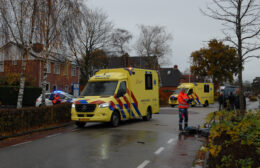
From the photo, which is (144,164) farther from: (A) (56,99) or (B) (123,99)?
(A) (56,99)

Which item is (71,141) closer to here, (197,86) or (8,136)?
(8,136)

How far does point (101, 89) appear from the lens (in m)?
13.8

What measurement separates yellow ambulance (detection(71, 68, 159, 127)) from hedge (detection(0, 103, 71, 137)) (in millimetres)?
1201

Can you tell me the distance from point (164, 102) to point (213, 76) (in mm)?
21968

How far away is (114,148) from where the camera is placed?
8312 millimetres

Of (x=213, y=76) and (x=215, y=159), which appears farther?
(x=213, y=76)

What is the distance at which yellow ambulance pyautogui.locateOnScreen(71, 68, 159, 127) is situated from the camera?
12664 millimetres

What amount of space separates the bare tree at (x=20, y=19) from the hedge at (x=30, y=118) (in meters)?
1.17

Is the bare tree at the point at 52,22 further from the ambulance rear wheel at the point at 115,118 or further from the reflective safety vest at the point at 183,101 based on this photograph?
the reflective safety vest at the point at 183,101

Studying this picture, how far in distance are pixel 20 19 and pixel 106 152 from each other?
788cm

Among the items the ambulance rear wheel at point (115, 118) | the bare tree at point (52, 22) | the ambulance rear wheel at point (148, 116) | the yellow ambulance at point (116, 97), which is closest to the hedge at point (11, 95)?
the bare tree at point (52, 22)

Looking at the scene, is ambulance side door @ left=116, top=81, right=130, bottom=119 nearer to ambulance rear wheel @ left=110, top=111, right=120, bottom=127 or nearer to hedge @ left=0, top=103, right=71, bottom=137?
ambulance rear wheel @ left=110, top=111, right=120, bottom=127

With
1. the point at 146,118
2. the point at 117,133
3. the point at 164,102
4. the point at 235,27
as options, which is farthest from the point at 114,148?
the point at 164,102

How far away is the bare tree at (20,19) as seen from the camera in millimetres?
12430
